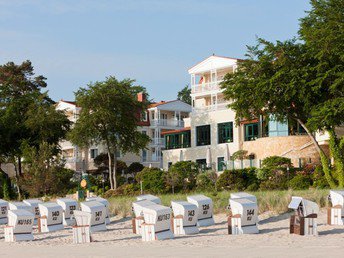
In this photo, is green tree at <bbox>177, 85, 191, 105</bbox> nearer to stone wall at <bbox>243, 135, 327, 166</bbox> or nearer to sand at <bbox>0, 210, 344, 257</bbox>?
stone wall at <bbox>243, 135, 327, 166</bbox>

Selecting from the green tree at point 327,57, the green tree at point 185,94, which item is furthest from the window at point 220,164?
the green tree at point 185,94

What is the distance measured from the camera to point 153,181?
4675cm

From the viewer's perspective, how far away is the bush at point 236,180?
43.0m

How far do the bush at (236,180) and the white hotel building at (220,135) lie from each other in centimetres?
626

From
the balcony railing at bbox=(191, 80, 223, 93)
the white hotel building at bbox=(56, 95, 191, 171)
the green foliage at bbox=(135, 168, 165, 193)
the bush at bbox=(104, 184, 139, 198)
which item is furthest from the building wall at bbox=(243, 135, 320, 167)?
the white hotel building at bbox=(56, 95, 191, 171)

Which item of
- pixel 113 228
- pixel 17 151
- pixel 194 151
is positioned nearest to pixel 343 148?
pixel 113 228

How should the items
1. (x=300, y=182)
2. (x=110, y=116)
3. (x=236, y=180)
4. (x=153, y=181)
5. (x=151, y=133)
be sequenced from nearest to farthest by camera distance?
(x=300, y=182) → (x=236, y=180) → (x=153, y=181) → (x=110, y=116) → (x=151, y=133)

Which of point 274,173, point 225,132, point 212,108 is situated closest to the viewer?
point 274,173

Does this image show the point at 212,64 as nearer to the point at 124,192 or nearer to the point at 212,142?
the point at 212,142

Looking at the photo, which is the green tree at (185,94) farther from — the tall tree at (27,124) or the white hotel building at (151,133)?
the tall tree at (27,124)

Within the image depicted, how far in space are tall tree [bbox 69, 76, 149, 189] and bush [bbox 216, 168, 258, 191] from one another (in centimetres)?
1142

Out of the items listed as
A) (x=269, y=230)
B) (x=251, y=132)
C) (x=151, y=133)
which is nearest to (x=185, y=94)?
(x=151, y=133)

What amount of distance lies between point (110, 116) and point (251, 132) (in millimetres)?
11830

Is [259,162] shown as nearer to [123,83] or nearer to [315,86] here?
[123,83]
